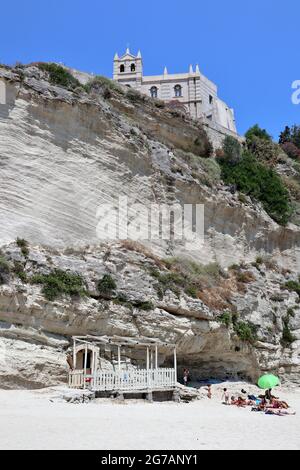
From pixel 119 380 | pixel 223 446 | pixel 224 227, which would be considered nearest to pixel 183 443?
pixel 223 446

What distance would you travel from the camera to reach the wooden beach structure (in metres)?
15.9

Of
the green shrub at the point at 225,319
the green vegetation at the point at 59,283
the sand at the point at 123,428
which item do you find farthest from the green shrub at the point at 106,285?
the green shrub at the point at 225,319

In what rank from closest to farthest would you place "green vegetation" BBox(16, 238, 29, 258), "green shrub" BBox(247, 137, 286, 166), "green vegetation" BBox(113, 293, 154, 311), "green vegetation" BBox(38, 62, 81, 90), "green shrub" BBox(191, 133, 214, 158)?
"green vegetation" BBox(16, 238, 29, 258) → "green vegetation" BBox(113, 293, 154, 311) → "green vegetation" BBox(38, 62, 81, 90) → "green shrub" BBox(191, 133, 214, 158) → "green shrub" BBox(247, 137, 286, 166)

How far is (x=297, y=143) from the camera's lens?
4775 cm

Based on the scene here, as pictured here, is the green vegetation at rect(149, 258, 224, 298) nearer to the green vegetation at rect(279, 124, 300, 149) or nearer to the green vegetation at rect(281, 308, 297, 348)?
the green vegetation at rect(281, 308, 297, 348)

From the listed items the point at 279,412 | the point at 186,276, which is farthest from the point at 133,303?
the point at 279,412

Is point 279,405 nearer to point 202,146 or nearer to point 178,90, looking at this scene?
point 202,146

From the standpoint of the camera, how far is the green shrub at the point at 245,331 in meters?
22.7

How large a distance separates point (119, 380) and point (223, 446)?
28.3 ft

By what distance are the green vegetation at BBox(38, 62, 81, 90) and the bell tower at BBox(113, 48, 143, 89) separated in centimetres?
2836

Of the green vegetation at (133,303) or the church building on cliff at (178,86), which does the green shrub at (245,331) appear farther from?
the church building on cliff at (178,86)

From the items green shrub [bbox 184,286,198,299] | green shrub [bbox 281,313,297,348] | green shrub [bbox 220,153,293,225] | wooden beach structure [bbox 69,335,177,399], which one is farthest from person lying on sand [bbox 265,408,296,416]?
green shrub [bbox 220,153,293,225]

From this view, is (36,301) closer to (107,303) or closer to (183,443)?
(107,303)

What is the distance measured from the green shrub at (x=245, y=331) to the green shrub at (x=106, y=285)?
23.8 ft
